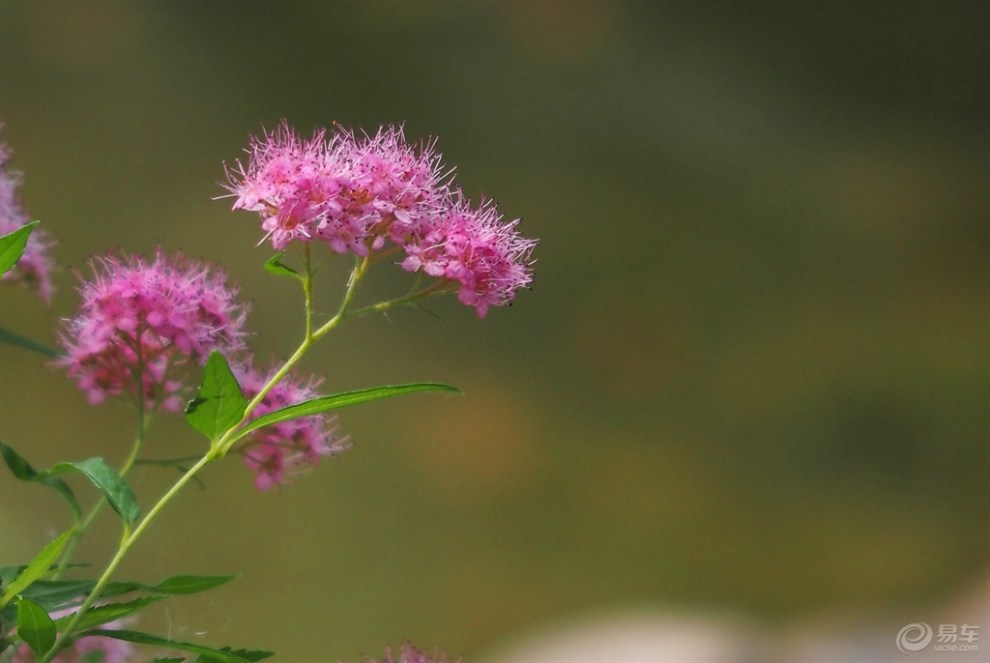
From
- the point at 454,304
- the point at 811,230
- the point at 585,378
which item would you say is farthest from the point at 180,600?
the point at 811,230

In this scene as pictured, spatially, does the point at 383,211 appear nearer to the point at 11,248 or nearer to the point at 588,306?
the point at 11,248

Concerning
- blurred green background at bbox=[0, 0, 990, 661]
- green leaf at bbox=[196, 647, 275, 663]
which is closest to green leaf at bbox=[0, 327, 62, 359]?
green leaf at bbox=[196, 647, 275, 663]

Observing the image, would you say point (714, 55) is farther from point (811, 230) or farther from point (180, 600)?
point (180, 600)

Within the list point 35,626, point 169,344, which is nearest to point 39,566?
point 35,626

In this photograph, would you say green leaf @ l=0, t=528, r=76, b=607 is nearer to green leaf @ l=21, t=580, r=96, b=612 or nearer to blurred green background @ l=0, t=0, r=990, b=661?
green leaf @ l=21, t=580, r=96, b=612

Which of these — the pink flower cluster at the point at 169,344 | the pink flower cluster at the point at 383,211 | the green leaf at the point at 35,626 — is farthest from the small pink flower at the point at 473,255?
the green leaf at the point at 35,626

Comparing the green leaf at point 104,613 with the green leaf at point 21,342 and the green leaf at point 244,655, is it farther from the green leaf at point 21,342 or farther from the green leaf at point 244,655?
the green leaf at point 21,342
